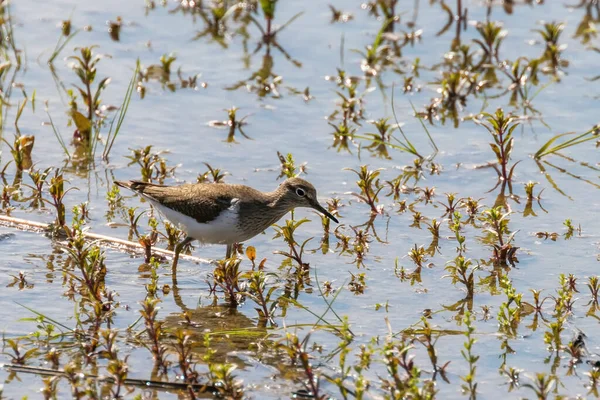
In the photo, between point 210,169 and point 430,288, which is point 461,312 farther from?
point 210,169

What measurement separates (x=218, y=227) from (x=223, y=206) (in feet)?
0.71

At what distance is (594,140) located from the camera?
1191cm

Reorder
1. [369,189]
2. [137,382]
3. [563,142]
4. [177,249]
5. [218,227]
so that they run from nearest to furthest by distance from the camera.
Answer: [137,382], [177,249], [218,227], [369,189], [563,142]

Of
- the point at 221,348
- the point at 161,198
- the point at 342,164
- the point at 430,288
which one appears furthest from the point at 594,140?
the point at 221,348

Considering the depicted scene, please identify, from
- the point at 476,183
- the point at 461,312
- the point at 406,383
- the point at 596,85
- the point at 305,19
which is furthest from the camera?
the point at 305,19

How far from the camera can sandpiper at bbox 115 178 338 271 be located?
9.09 m

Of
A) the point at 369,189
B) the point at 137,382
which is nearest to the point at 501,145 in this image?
the point at 369,189

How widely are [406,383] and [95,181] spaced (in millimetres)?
5246

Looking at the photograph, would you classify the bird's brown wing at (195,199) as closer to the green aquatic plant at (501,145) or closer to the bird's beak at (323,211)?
the bird's beak at (323,211)

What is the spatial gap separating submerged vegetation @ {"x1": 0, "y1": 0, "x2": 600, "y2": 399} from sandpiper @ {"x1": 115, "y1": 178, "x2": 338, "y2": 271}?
26cm

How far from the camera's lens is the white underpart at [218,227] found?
9.07m

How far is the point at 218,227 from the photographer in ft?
29.8

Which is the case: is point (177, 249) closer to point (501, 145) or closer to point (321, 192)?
point (321, 192)

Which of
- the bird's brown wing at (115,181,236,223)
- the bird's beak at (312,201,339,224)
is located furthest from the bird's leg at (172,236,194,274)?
the bird's beak at (312,201,339,224)
